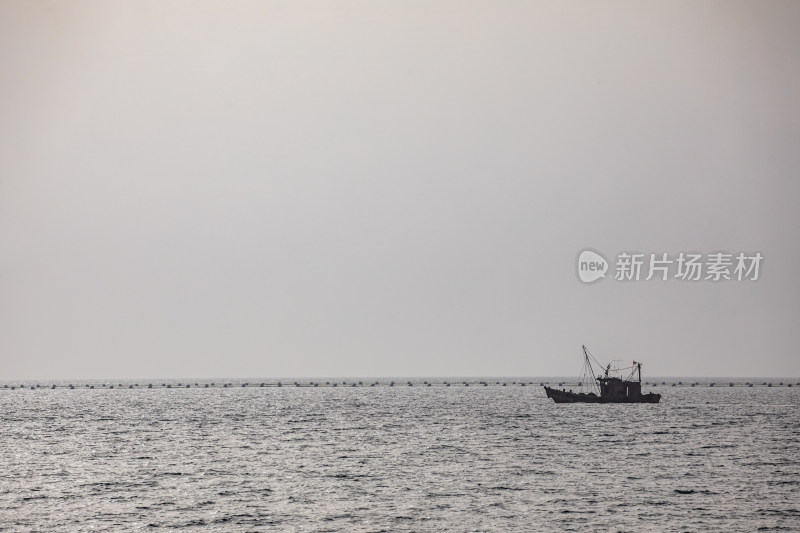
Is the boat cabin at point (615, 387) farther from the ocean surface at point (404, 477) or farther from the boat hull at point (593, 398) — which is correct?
the ocean surface at point (404, 477)

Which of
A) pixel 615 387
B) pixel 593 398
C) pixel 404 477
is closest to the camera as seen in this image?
pixel 404 477

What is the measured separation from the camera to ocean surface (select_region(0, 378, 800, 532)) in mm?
51406

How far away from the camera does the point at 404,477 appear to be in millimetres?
67875

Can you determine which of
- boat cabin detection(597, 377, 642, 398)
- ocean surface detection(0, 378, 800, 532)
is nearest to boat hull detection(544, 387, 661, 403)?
boat cabin detection(597, 377, 642, 398)

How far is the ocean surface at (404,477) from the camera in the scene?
5141cm

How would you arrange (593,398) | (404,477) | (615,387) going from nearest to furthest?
(404,477)
(615,387)
(593,398)

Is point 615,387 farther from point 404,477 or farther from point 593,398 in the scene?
point 404,477

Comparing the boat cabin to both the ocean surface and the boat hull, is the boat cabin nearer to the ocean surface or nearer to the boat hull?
the boat hull

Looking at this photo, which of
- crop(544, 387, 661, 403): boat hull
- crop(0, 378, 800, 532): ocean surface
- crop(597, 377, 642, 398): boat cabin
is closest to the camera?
crop(0, 378, 800, 532): ocean surface

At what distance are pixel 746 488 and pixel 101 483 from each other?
46.0 m

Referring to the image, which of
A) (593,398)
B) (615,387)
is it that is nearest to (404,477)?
(615,387)

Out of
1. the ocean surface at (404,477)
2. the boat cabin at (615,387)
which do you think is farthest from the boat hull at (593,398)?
the ocean surface at (404,477)

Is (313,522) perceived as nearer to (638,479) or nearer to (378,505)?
(378,505)

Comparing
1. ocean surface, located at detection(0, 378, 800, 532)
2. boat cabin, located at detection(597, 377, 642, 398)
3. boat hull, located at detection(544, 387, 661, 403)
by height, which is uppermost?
boat cabin, located at detection(597, 377, 642, 398)
